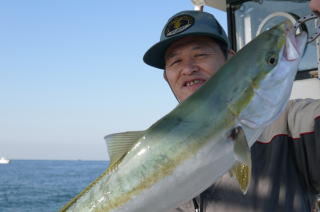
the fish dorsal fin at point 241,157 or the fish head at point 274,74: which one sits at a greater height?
the fish head at point 274,74

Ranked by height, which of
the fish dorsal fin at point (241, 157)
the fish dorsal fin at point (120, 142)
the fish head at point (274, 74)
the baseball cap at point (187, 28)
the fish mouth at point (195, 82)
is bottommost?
the fish dorsal fin at point (241, 157)

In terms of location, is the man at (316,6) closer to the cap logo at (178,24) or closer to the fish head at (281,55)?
the fish head at (281,55)

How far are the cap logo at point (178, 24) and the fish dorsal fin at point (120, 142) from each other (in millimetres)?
1320

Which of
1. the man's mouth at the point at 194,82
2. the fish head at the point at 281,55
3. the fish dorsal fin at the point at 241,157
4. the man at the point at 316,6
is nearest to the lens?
the fish dorsal fin at the point at 241,157

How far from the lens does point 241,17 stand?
7.20 m

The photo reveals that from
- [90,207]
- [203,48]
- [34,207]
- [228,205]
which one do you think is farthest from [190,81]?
[34,207]

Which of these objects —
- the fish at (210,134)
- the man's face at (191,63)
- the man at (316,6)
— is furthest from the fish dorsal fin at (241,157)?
the man's face at (191,63)

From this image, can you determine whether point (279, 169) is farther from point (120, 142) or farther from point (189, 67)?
point (120, 142)

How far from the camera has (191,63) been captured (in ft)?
11.7

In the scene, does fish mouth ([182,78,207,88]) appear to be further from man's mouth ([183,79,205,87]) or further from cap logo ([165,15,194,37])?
cap logo ([165,15,194,37])

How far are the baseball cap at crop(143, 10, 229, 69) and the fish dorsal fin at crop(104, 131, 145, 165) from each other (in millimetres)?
1278

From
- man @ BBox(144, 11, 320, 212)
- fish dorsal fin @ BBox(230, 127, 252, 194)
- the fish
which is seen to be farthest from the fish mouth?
fish dorsal fin @ BBox(230, 127, 252, 194)

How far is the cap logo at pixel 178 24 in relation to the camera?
362cm

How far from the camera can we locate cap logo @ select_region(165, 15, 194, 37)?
3.62m
